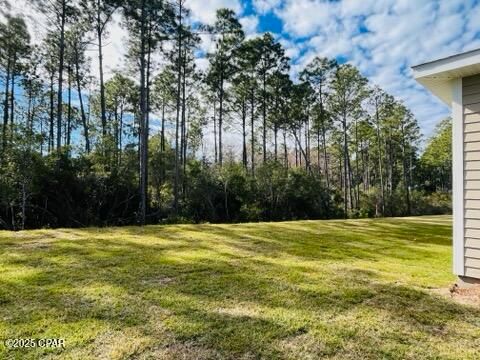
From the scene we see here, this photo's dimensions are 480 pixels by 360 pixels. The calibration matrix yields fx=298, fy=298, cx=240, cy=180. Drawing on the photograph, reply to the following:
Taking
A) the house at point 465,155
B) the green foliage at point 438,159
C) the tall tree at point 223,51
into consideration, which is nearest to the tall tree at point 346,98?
the tall tree at point 223,51

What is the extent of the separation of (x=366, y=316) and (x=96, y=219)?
9212 millimetres

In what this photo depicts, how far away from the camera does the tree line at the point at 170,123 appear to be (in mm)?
9461

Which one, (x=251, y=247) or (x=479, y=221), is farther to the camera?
(x=251, y=247)

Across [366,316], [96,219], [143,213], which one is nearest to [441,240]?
[366,316]

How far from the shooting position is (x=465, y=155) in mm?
3080

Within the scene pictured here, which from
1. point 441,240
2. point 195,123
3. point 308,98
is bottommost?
point 441,240

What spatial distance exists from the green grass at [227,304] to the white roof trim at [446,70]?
2240mm

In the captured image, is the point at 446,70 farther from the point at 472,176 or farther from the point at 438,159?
the point at 438,159

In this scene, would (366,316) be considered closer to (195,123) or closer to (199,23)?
(199,23)

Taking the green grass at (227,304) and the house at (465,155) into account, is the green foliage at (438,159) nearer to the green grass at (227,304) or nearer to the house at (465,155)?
the green grass at (227,304)

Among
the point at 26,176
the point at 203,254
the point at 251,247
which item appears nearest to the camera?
the point at 203,254

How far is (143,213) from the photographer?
404 inches

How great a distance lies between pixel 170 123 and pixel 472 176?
18570 millimetres

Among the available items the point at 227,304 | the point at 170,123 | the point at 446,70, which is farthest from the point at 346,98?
the point at 227,304
